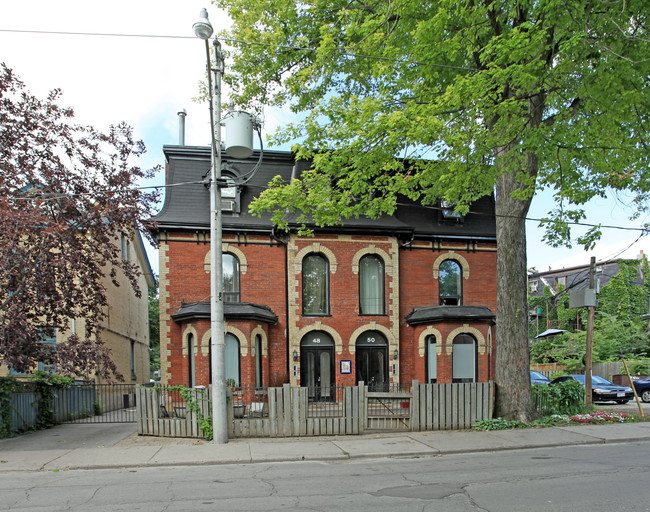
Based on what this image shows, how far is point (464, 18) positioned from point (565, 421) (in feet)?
32.8

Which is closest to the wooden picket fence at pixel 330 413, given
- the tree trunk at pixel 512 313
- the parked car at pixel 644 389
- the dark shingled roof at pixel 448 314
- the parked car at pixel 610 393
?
the tree trunk at pixel 512 313

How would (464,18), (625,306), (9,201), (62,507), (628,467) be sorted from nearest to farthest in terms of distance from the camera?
(62,507)
(628,467)
(9,201)
(464,18)
(625,306)

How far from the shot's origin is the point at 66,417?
1557 centimetres

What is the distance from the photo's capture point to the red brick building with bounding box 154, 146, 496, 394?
1700 centimetres

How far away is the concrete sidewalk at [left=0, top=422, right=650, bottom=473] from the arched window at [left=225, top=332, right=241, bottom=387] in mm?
5079

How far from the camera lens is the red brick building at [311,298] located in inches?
669

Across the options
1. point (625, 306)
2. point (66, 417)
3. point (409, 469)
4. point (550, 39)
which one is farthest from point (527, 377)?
point (625, 306)

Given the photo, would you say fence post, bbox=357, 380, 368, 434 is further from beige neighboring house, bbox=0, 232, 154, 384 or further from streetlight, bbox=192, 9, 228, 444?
beige neighboring house, bbox=0, 232, 154, 384

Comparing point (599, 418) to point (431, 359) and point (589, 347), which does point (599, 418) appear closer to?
point (589, 347)

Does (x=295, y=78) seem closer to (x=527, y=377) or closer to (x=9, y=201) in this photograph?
(x=9, y=201)

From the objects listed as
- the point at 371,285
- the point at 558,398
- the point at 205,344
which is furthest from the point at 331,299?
the point at 558,398

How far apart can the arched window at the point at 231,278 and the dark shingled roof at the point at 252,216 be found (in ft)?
3.73

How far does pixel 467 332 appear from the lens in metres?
17.9

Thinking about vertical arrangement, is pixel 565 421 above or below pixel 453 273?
below
